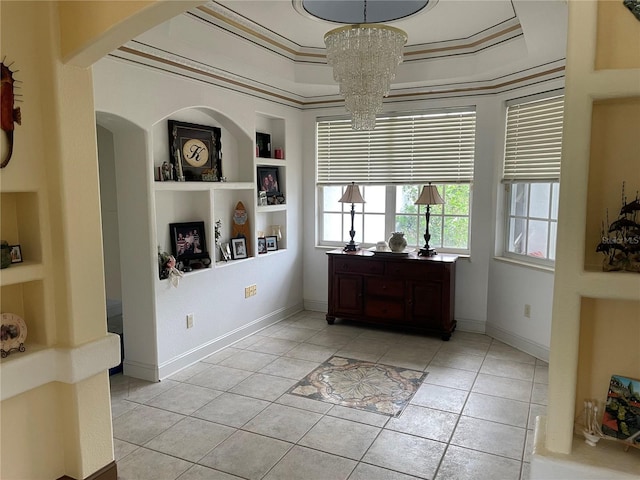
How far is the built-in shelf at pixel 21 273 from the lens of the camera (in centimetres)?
205

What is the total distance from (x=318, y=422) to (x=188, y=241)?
197 cm

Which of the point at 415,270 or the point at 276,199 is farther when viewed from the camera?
the point at 276,199

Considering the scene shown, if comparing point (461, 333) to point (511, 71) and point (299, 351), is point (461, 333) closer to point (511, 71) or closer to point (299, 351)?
point (299, 351)

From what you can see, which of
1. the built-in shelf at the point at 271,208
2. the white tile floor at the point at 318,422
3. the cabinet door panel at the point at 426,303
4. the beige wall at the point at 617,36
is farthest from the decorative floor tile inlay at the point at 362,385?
the beige wall at the point at 617,36

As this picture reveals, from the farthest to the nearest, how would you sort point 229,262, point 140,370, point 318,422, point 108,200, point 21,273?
point 229,262 → point 108,200 → point 140,370 → point 318,422 → point 21,273

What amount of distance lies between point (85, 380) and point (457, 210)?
13.2 ft

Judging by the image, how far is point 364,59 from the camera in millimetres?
3264

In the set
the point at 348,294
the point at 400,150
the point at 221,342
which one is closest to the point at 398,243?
the point at 348,294

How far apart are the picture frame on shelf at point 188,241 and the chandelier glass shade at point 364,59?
178 centimetres

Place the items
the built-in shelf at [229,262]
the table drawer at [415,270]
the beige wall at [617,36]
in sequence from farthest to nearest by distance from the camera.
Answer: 1. the table drawer at [415,270]
2. the built-in shelf at [229,262]
3. the beige wall at [617,36]

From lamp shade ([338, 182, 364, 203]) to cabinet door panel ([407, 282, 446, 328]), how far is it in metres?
1.10

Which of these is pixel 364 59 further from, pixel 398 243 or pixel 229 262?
pixel 229 262

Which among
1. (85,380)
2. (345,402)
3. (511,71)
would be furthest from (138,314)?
(511,71)

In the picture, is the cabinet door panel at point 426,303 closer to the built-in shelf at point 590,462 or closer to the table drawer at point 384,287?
the table drawer at point 384,287
